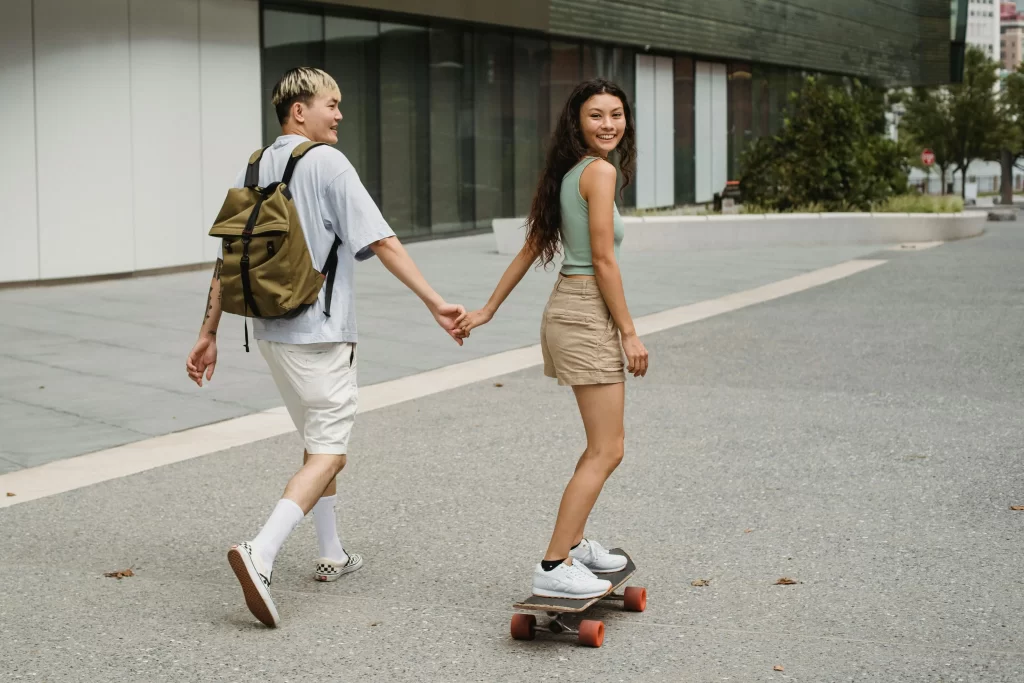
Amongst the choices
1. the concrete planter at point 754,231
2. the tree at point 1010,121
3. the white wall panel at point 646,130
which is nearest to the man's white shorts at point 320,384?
the concrete planter at point 754,231

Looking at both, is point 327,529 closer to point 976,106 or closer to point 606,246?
point 606,246

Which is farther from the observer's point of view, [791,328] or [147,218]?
[147,218]

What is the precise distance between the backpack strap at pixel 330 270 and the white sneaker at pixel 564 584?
1.13 meters

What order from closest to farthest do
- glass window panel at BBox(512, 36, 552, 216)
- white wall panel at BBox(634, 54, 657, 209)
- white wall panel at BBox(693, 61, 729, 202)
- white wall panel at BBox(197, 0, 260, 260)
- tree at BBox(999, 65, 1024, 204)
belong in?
white wall panel at BBox(197, 0, 260, 260) → glass window panel at BBox(512, 36, 552, 216) → white wall panel at BBox(634, 54, 657, 209) → white wall panel at BBox(693, 61, 729, 202) → tree at BBox(999, 65, 1024, 204)

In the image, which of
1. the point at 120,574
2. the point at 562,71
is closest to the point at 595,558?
the point at 120,574

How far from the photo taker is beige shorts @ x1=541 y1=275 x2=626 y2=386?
4379mm

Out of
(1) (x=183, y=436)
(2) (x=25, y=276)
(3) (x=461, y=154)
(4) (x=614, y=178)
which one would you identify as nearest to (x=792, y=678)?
(4) (x=614, y=178)

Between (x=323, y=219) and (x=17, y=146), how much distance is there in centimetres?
1336

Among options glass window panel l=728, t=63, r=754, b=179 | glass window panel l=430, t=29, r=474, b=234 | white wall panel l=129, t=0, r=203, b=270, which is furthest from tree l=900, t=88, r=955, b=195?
white wall panel l=129, t=0, r=203, b=270

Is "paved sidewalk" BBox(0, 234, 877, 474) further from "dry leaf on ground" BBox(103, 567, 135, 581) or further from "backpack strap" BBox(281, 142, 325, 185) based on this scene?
"backpack strap" BBox(281, 142, 325, 185)

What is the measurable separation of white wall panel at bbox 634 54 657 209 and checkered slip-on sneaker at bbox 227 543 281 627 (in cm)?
2974

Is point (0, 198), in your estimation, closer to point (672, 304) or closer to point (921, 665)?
point (672, 304)

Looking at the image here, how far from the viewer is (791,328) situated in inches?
495

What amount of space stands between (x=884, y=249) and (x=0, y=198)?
13.9 meters
